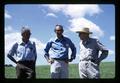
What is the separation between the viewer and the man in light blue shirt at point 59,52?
8.91ft

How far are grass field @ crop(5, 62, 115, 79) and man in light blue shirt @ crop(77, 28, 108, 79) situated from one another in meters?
0.05

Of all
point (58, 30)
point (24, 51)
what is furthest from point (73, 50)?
point (24, 51)

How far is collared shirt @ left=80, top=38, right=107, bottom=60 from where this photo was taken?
274cm

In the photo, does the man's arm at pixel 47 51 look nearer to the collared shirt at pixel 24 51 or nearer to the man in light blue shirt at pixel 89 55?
the collared shirt at pixel 24 51

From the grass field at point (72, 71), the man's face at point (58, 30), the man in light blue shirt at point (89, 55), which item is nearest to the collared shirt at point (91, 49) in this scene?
the man in light blue shirt at point (89, 55)

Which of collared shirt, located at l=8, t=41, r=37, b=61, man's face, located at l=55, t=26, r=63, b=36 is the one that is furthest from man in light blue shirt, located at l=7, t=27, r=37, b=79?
man's face, located at l=55, t=26, r=63, b=36

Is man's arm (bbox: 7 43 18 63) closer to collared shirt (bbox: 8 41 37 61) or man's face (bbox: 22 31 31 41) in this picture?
collared shirt (bbox: 8 41 37 61)

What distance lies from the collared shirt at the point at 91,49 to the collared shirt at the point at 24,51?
0.46 m

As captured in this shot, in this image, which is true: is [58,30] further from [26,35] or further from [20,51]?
[20,51]

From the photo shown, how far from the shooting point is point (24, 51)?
2.71 m

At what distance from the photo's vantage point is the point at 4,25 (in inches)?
107
